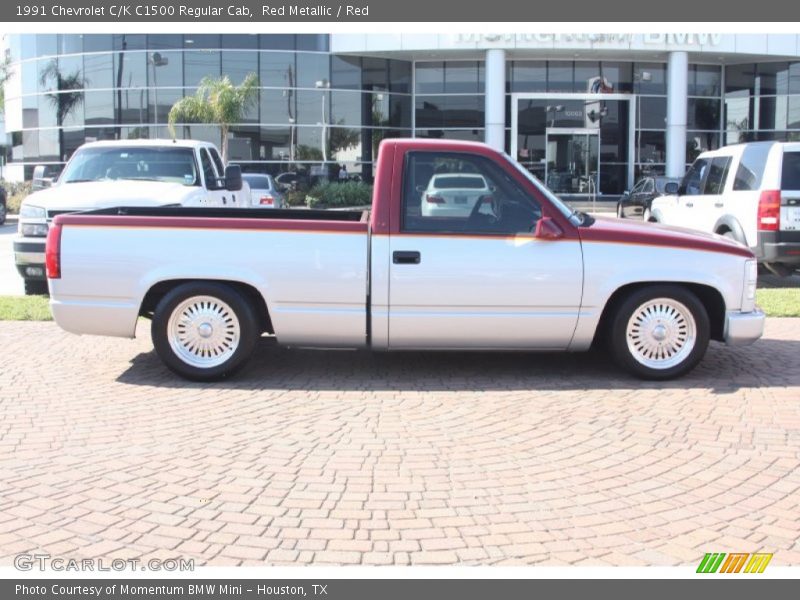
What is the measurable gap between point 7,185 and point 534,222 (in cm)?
3575

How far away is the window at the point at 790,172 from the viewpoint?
423 inches

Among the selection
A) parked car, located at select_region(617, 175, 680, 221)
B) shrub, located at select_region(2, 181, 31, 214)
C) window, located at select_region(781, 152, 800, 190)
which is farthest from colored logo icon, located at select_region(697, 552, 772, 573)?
shrub, located at select_region(2, 181, 31, 214)

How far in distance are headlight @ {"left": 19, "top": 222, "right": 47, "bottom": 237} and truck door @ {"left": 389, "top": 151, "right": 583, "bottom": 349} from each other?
5858mm

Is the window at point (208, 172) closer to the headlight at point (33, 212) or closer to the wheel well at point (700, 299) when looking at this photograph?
the headlight at point (33, 212)

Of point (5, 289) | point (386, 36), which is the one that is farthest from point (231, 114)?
point (5, 289)

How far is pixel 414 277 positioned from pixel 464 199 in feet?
2.53

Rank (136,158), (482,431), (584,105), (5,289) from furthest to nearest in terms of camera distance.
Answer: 1. (584,105)
2. (5,289)
3. (136,158)
4. (482,431)

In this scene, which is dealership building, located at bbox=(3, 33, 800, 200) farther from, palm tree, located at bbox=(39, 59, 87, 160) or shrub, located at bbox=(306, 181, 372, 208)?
shrub, located at bbox=(306, 181, 372, 208)

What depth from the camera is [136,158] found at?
1111 centimetres

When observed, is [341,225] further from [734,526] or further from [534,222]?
[734,526]

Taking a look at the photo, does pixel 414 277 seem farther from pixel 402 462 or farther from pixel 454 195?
pixel 402 462

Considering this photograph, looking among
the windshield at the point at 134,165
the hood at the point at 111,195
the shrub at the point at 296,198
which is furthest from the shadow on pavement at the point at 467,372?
the shrub at the point at 296,198

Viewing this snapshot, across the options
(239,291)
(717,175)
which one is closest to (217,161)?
(239,291)

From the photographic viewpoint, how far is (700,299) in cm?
700
